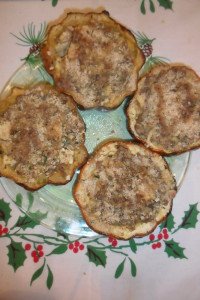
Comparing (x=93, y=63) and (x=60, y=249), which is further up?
(x=93, y=63)

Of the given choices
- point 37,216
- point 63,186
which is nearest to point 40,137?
point 63,186

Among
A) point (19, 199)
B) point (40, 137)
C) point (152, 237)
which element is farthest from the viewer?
point (152, 237)

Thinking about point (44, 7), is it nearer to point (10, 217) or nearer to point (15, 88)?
point (15, 88)

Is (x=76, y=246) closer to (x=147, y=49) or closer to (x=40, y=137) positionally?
(x=40, y=137)

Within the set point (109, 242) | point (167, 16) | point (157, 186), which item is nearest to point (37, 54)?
point (167, 16)

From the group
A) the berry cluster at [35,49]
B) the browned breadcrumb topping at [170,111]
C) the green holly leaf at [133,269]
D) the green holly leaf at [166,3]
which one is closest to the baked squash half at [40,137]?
the berry cluster at [35,49]
